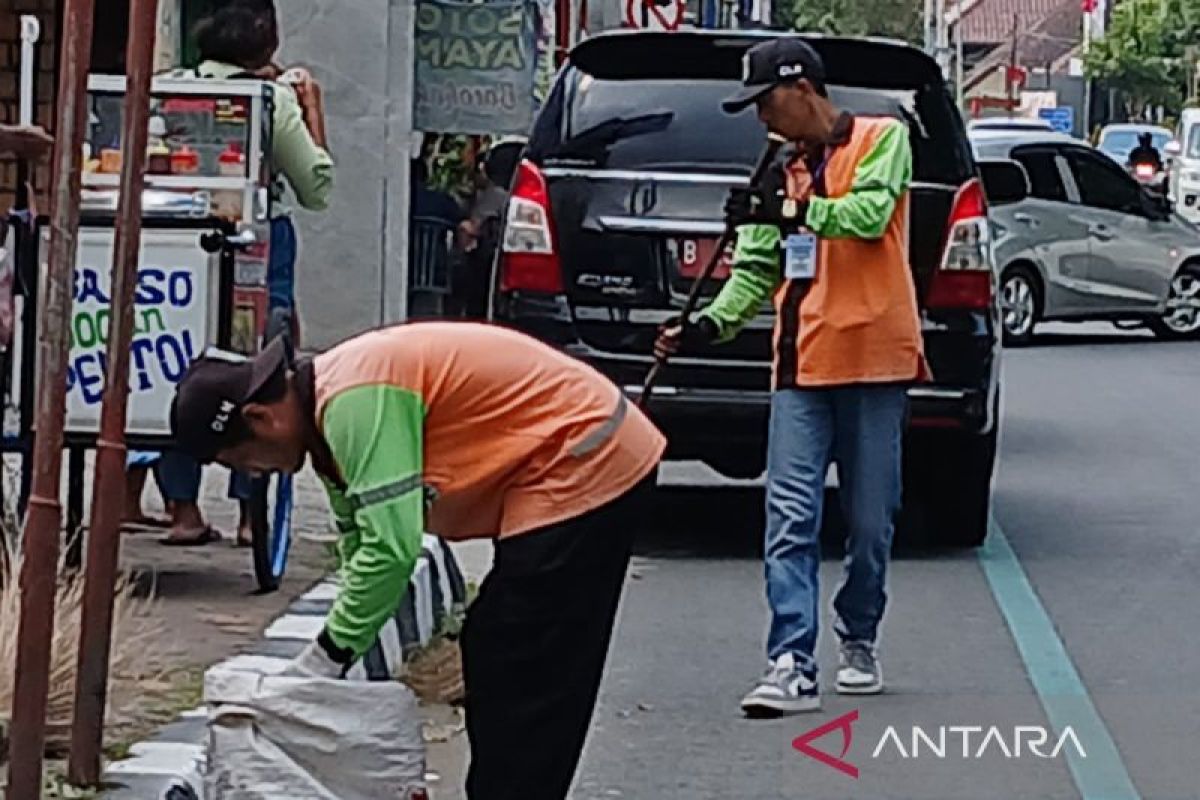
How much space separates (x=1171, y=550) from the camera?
1148 cm

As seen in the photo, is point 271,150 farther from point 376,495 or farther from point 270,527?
point 376,495

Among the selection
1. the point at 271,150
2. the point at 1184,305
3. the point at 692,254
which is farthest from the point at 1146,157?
the point at 271,150

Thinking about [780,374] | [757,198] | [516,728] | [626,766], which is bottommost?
[626,766]

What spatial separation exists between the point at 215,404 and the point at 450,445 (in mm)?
571

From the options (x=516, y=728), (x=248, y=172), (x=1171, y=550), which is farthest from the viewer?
(x=1171, y=550)

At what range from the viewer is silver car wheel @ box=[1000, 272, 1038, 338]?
2314 cm

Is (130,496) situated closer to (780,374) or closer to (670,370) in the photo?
(670,370)

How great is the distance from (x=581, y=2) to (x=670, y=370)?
18.3 m

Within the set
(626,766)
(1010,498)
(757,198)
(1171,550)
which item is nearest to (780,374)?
(757,198)

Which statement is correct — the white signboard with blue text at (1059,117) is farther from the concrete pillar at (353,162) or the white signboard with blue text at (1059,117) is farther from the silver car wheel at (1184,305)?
the concrete pillar at (353,162)

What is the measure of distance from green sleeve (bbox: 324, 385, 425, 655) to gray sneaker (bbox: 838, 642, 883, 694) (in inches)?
133

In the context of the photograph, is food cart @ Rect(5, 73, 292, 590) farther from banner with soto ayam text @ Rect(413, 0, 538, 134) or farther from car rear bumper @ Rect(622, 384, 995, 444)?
banner with soto ayam text @ Rect(413, 0, 538, 134)

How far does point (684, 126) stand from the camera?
1073cm

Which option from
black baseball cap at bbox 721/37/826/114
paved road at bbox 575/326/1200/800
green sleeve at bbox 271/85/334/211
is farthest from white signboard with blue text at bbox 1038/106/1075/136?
black baseball cap at bbox 721/37/826/114
